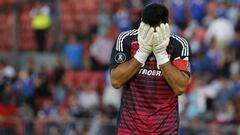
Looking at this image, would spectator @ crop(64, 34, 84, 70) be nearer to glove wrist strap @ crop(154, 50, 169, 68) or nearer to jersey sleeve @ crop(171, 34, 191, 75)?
jersey sleeve @ crop(171, 34, 191, 75)

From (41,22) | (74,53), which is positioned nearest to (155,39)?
(74,53)

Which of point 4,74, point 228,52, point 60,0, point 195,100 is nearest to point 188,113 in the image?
point 195,100

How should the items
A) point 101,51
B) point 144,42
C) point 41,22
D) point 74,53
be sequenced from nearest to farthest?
point 144,42 < point 101,51 < point 74,53 < point 41,22

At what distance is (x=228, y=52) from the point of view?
16.4 m

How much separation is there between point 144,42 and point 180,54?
1.34ft

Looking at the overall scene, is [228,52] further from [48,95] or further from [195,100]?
[48,95]

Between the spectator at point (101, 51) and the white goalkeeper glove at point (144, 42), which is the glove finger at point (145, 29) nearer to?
the white goalkeeper glove at point (144, 42)

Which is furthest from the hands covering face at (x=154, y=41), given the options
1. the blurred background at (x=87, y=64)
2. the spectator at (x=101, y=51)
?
the spectator at (x=101, y=51)

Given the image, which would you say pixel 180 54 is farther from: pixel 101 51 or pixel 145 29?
pixel 101 51

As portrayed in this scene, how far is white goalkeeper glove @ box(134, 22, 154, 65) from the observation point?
6.43 meters

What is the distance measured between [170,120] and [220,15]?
10.5 metres

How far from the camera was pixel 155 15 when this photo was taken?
649 cm

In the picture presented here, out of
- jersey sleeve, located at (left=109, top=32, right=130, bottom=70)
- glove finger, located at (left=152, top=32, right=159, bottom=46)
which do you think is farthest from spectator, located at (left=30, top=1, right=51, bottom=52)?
glove finger, located at (left=152, top=32, right=159, bottom=46)

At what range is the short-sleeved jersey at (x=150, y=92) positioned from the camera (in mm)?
6746
